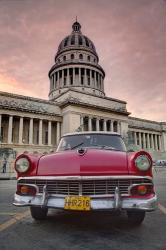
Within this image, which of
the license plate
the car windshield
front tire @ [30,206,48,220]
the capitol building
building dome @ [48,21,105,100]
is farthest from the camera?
building dome @ [48,21,105,100]

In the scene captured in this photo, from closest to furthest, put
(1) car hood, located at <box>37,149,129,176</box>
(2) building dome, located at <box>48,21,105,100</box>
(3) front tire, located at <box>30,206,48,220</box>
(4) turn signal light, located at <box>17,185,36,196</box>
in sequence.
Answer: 1. (1) car hood, located at <box>37,149,129,176</box>
2. (4) turn signal light, located at <box>17,185,36,196</box>
3. (3) front tire, located at <box>30,206,48,220</box>
4. (2) building dome, located at <box>48,21,105,100</box>

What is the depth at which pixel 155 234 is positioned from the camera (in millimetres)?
3141

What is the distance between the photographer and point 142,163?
333cm

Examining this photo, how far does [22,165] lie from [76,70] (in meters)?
52.0

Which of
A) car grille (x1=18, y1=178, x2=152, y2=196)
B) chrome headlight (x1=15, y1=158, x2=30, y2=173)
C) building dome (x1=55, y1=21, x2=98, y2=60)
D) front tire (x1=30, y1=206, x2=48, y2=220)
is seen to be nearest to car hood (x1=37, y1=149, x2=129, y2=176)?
car grille (x1=18, y1=178, x2=152, y2=196)

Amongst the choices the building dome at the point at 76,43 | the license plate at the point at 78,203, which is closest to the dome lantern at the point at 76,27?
the building dome at the point at 76,43

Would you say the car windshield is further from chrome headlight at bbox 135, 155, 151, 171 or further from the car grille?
the car grille

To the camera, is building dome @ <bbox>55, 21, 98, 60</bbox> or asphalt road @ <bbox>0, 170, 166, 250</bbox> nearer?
asphalt road @ <bbox>0, 170, 166, 250</bbox>

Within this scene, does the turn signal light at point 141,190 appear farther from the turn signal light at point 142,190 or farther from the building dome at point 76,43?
the building dome at point 76,43

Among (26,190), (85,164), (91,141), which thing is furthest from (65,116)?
(85,164)

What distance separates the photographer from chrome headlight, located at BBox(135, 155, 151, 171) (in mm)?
3287

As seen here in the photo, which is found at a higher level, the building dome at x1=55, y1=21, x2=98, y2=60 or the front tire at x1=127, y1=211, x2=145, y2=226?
the building dome at x1=55, y1=21, x2=98, y2=60

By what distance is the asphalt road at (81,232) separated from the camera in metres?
2.68

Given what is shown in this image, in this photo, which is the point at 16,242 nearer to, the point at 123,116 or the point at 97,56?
the point at 123,116
